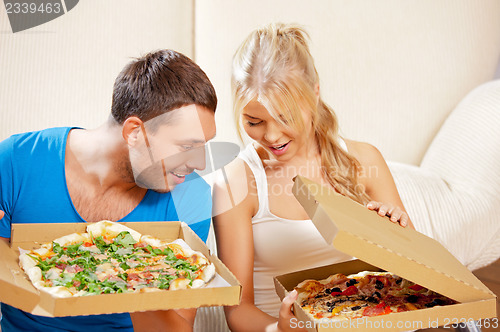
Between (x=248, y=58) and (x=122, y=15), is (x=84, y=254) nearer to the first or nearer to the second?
(x=248, y=58)

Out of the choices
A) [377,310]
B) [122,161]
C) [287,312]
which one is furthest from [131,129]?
[377,310]

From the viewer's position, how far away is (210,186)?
48.3 inches

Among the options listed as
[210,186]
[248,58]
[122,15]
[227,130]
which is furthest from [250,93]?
[122,15]

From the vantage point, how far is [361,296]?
3.28 ft

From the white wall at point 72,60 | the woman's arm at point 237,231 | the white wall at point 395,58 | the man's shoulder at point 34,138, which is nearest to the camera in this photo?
the man's shoulder at point 34,138

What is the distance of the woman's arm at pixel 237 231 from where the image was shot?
119 cm

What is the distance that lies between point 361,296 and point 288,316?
0.15 meters

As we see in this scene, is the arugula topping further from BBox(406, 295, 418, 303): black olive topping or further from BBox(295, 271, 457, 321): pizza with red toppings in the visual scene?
BBox(406, 295, 418, 303): black olive topping

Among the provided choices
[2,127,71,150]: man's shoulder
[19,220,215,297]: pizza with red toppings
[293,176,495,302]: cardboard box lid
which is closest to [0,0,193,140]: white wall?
[2,127,71,150]: man's shoulder

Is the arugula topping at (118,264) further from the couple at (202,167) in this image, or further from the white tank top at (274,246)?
the white tank top at (274,246)

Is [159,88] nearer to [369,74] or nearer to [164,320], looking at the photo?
[164,320]

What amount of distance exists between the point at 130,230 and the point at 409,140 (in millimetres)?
1218

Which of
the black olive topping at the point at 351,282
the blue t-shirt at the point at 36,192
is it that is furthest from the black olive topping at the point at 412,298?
the blue t-shirt at the point at 36,192

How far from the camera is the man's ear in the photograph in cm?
103
